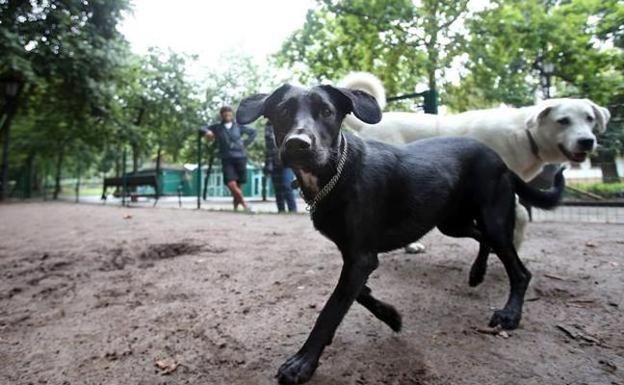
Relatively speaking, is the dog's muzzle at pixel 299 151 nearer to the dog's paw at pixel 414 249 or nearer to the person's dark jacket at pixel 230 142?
the dog's paw at pixel 414 249

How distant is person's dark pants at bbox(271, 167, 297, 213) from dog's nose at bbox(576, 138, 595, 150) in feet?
20.9

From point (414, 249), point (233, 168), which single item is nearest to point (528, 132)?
point (414, 249)

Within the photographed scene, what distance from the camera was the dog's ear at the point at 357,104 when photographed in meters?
2.39

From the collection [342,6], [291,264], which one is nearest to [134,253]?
[291,264]

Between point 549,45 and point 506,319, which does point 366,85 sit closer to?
point 506,319

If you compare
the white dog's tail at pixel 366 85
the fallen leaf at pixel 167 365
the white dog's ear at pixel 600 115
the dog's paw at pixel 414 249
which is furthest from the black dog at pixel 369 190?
the white dog's ear at pixel 600 115

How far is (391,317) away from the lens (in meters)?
2.46

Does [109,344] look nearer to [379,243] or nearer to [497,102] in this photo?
[379,243]

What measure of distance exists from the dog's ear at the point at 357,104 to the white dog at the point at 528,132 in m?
1.56

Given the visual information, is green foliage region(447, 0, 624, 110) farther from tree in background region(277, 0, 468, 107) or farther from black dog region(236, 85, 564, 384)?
black dog region(236, 85, 564, 384)

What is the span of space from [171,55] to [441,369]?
Result: 96.7ft

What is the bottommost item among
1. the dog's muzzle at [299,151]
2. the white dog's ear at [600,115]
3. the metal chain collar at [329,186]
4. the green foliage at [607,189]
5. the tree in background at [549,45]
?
the green foliage at [607,189]

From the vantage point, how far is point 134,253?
4.74 meters

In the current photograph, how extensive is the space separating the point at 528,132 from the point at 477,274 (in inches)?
62.4
